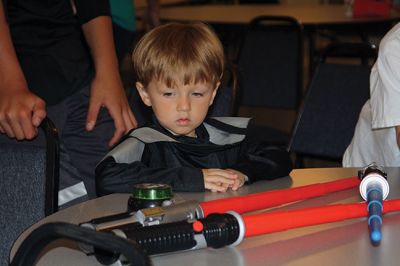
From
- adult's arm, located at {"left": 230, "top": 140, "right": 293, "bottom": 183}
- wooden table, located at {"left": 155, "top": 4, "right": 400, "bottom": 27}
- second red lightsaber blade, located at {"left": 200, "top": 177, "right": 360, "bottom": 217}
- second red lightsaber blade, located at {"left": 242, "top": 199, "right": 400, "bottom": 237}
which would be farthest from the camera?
wooden table, located at {"left": 155, "top": 4, "right": 400, "bottom": 27}

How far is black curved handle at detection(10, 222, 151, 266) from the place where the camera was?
930mm

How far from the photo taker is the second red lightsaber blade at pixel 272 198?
1.51m

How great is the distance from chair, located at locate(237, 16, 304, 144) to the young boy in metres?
2.14

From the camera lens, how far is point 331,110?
3.18m

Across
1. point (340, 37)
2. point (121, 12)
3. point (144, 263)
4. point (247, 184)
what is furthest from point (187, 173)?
point (340, 37)

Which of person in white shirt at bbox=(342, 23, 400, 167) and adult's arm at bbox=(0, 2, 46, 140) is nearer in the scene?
adult's arm at bbox=(0, 2, 46, 140)

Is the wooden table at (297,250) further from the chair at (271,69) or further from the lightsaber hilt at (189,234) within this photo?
the chair at (271,69)

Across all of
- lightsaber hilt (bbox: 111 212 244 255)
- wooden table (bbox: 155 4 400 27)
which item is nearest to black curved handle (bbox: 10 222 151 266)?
lightsaber hilt (bbox: 111 212 244 255)

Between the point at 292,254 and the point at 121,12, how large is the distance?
2.95 metres

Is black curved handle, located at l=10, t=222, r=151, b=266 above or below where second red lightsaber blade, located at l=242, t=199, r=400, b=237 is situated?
above

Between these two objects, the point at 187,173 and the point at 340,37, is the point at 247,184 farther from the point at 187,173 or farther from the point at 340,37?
the point at 340,37

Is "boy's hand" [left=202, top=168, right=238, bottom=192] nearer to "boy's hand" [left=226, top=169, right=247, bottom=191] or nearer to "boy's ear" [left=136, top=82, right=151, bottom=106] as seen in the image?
"boy's hand" [left=226, top=169, right=247, bottom=191]

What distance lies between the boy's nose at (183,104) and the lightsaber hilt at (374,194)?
16.6 inches

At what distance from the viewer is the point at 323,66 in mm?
3256
